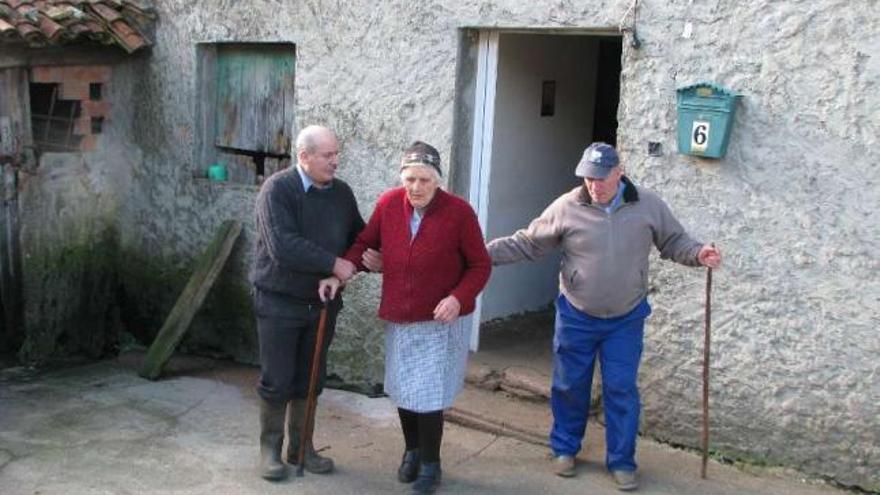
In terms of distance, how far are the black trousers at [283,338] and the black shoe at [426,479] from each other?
733 millimetres

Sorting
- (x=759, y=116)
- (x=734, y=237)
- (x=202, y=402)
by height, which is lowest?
(x=202, y=402)

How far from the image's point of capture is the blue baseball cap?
15.4ft

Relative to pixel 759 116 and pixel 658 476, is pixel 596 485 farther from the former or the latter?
pixel 759 116

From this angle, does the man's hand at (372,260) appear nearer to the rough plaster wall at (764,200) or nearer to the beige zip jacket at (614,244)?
the beige zip jacket at (614,244)

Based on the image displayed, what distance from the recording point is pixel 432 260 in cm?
464

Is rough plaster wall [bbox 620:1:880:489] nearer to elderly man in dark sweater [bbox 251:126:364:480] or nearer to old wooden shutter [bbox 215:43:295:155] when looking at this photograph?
elderly man in dark sweater [bbox 251:126:364:480]

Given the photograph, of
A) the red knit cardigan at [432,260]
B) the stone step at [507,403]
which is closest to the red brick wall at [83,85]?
the stone step at [507,403]

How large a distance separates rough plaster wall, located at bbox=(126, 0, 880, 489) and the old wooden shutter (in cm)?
133

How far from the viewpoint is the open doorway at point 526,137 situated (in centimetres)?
636

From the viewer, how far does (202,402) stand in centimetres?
643

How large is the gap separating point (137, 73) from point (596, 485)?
4.96 metres

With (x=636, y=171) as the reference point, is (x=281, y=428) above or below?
A: below

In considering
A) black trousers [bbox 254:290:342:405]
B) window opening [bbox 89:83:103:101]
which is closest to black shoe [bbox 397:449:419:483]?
black trousers [bbox 254:290:342:405]

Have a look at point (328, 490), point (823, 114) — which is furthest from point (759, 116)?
point (328, 490)
